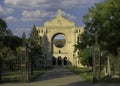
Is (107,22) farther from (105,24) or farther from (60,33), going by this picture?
(60,33)

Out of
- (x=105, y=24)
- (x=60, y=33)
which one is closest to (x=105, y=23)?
(x=105, y=24)

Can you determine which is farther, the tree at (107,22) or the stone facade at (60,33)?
the stone facade at (60,33)

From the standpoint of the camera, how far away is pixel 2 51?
41625 mm

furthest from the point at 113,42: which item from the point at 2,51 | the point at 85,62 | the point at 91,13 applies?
the point at 85,62

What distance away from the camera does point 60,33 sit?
532 ft

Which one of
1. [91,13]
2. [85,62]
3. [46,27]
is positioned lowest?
[85,62]

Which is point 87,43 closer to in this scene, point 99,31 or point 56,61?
point 99,31

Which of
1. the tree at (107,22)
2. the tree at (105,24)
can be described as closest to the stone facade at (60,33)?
the tree at (105,24)

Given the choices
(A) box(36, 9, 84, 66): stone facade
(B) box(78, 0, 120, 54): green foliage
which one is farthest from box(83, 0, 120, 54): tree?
(A) box(36, 9, 84, 66): stone facade

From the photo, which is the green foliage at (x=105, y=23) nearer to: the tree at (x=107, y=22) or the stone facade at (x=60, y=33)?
the tree at (x=107, y=22)

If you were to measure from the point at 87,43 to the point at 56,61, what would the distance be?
11261cm

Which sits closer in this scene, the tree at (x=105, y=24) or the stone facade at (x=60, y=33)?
the tree at (x=105, y=24)

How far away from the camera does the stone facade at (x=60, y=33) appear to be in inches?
6255

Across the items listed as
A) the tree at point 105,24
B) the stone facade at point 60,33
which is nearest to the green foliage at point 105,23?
the tree at point 105,24
